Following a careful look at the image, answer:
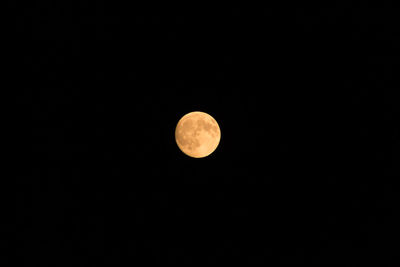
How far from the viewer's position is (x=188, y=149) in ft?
10.9

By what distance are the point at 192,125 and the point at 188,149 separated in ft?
1.10

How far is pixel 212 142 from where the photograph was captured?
3365mm

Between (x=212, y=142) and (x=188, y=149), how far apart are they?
35 cm

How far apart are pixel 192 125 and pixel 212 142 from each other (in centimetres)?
37

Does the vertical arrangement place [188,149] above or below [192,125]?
below

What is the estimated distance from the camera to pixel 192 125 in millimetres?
3312

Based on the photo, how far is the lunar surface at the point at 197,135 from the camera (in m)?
3.28

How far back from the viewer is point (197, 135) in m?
3.28

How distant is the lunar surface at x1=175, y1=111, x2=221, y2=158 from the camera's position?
3.28 meters
